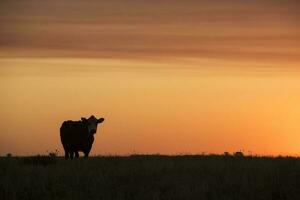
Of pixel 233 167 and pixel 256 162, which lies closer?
pixel 233 167

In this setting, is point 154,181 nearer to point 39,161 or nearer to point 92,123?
point 39,161

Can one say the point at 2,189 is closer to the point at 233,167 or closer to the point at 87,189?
the point at 87,189

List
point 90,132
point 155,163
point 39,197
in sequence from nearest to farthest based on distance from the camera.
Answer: point 39,197, point 155,163, point 90,132

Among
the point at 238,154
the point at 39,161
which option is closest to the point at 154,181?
the point at 39,161

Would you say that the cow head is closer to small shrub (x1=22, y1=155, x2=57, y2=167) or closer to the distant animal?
the distant animal

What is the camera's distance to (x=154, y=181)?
55.5 ft

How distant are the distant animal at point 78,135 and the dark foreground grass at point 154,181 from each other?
1013cm

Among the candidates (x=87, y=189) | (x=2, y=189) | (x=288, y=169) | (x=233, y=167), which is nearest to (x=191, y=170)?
(x=233, y=167)

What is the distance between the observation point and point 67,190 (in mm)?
15836

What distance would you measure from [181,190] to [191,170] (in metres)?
3.05

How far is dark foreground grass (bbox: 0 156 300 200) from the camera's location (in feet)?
50.7

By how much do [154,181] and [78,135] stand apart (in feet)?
46.9

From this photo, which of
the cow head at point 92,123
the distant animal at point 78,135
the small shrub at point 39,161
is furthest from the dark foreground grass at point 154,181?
the cow head at point 92,123

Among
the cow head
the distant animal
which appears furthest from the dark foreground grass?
the cow head
